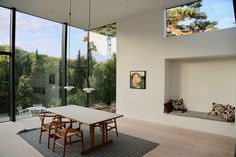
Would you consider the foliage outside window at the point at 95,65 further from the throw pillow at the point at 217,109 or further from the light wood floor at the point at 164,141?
the throw pillow at the point at 217,109

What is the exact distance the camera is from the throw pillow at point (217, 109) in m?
4.79

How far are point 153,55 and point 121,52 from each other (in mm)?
1371

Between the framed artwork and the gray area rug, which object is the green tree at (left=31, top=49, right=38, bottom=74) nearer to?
the gray area rug

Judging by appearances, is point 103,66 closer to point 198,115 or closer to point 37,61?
point 37,61

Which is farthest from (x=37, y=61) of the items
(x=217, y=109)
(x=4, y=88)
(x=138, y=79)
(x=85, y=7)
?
(x=217, y=109)

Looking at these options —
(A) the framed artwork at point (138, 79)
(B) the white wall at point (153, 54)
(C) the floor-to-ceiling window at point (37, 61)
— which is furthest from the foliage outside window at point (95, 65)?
(A) the framed artwork at point (138, 79)

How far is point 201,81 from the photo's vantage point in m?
5.33

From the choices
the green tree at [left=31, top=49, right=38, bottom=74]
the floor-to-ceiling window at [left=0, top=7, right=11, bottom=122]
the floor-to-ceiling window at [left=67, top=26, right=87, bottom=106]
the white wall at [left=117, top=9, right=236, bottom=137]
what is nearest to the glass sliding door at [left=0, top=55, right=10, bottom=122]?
the floor-to-ceiling window at [left=0, top=7, right=11, bottom=122]

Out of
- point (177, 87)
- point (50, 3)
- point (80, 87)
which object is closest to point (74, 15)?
point (50, 3)

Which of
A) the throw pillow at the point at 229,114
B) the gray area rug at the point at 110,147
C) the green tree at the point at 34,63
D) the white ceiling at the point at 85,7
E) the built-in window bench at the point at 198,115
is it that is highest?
the white ceiling at the point at 85,7

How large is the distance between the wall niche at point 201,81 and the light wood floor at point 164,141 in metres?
1.07

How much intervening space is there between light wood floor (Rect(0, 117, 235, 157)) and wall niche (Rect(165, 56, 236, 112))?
107 cm

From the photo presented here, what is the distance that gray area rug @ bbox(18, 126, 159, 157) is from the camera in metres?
3.39

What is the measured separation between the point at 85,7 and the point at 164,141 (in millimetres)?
4358
